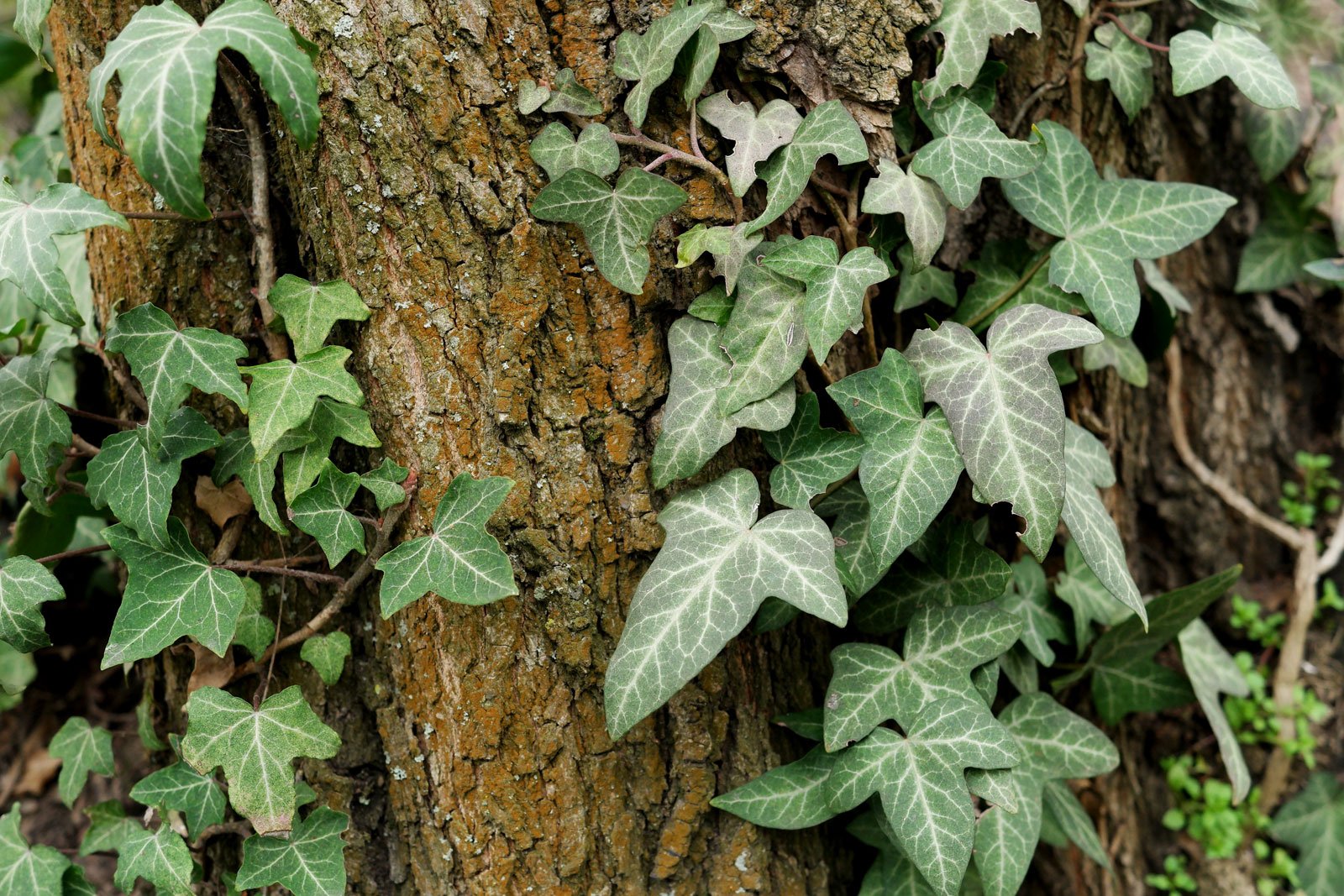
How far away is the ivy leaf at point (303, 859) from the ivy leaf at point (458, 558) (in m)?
0.37

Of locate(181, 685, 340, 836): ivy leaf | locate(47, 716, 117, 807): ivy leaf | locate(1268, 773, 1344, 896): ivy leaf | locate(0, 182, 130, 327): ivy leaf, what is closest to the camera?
locate(0, 182, 130, 327): ivy leaf

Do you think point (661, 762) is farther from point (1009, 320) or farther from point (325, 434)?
point (1009, 320)

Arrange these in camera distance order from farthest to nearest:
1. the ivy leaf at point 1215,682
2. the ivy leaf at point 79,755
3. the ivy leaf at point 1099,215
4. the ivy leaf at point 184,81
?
the ivy leaf at point 1215,682
the ivy leaf at point 79,755
the ivy leaf at point 1099,215
the ivy leaf at point 184,81

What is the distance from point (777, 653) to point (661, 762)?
8.9 inches

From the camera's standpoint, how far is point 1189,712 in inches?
71.7

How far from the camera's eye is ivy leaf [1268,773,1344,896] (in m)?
1.78

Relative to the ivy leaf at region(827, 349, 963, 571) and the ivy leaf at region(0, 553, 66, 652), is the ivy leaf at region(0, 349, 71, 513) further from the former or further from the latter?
the ivy leaf at region(827, 349, 963, 571)

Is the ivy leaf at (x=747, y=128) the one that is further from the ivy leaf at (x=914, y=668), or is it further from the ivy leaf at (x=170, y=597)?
the ivy leaf at (x=170, y=597)

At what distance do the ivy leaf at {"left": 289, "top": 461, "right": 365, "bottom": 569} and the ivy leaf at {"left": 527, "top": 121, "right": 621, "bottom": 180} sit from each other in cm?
47

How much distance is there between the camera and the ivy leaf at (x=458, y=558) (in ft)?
3.59

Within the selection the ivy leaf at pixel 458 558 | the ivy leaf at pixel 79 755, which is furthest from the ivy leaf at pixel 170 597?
the ivy leaf at pixel 79 755

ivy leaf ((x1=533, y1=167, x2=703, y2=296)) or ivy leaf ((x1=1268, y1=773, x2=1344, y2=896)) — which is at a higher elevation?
ivy leaf ((x1=533, y1=167, x2=703, y2=296))

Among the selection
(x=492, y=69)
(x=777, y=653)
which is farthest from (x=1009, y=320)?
(x=492, y=69)

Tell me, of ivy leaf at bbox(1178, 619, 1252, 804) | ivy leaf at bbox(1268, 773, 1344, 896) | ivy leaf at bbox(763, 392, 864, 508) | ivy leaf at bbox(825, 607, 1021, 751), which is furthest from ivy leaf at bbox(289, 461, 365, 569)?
ivy leaf at bbox(1268, 773, 1344, 896)
